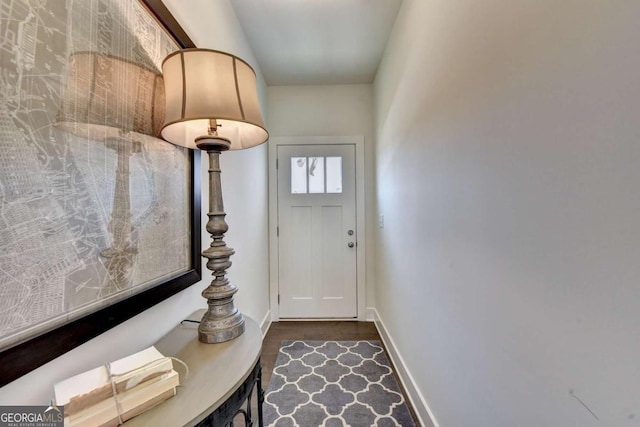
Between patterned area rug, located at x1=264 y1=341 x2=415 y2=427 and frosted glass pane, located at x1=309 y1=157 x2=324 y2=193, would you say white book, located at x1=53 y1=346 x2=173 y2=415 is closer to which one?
patterned area rug, located at x1=264 y1=341 x2=415 y2=427

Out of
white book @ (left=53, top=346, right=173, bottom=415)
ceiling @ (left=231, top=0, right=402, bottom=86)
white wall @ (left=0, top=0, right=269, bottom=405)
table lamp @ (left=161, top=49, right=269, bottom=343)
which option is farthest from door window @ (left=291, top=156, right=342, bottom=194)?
white book @ (left=53, top=346, right=173, bottom=415)

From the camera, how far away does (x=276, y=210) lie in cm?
288

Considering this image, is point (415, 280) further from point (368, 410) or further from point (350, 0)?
point (350, 0)

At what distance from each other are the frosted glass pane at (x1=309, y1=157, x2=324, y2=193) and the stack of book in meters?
2.36

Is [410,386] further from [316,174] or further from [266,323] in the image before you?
[316,174]

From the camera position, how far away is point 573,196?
0.57m

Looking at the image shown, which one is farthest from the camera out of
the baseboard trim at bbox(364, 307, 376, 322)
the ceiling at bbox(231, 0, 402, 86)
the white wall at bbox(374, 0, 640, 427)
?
the baseboard trim at bbox(364, 307, 376, 322)

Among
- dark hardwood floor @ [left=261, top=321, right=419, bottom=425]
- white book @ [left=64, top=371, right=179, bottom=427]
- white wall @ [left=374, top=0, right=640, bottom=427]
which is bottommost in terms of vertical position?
dark hardwood floor @ [left=261, top=321, right=419, bottom=425]

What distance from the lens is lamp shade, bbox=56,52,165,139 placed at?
640 millimetres

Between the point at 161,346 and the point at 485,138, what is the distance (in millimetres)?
1284

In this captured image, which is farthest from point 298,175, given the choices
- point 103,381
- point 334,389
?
point 103,381

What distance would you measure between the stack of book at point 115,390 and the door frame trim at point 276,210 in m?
2.24

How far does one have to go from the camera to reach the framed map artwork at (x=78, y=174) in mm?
512

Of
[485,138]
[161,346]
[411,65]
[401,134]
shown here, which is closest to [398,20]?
[411,65]
